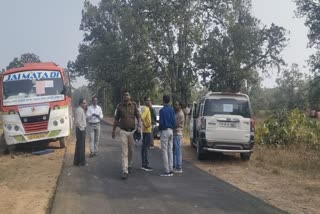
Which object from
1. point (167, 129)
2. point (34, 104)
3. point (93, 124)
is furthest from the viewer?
point (34, 104)

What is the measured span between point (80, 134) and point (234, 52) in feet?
105

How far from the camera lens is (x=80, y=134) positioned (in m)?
14.1

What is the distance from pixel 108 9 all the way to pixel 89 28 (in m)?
4.63

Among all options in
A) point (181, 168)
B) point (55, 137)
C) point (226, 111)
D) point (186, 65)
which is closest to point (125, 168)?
point (181, 168)

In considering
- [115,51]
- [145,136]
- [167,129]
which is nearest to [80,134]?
Answer: [145,136]

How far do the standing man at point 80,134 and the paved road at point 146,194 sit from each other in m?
0.64

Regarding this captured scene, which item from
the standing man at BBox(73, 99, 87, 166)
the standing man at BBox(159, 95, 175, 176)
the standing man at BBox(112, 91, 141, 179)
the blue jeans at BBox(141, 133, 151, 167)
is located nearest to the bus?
the standing man at BBox(73, 99, 87, 166)

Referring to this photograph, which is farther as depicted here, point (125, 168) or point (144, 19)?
point (144, 19)

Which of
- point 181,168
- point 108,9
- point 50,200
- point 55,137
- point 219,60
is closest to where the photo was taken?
point 50,200

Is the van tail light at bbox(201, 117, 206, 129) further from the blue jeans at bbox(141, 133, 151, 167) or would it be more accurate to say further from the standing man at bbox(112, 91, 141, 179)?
the standing man at bbox(112, 91, 141, 179)

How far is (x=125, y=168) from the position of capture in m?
11.3

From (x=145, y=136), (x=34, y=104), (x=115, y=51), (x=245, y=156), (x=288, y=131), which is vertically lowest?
(x=245, y=156)

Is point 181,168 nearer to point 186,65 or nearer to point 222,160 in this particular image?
point 222,160

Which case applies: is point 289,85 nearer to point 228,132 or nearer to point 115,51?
point 115,51
